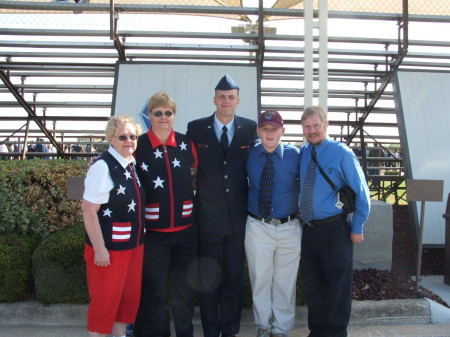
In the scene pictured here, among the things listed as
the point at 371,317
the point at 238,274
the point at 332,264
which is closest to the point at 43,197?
A: the point at 238,274

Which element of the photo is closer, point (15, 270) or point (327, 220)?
point (327, 220)

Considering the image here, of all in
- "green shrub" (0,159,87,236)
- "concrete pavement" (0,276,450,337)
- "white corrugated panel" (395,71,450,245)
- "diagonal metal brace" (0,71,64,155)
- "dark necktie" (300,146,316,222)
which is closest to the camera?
"dark necktie" (300,146,316,222)

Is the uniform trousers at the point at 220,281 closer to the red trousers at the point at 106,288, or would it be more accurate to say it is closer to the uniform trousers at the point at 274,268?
the uniform trousers at the point at 274,268

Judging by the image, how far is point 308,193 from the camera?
3.47 meters

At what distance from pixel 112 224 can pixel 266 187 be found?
1.29 m

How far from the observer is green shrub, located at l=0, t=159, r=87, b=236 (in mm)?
4312

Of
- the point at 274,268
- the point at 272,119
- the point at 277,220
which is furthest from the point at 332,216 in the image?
the point at 272,119

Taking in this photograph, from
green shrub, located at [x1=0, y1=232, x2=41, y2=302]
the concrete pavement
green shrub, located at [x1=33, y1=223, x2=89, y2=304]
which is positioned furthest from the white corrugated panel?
green shrub, located at [x1=0, y1=232, x2=41, y2=302]

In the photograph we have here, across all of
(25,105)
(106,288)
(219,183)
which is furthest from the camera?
(25,105)

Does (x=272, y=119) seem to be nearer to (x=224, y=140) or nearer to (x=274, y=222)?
(x=224, y=140)

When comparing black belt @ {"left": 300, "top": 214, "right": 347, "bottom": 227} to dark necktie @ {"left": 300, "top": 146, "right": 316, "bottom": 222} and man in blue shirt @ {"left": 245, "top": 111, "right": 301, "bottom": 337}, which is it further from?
man in blue shirt @ {"left": 245, "top": 111, "right": 301, "bottom": 337}

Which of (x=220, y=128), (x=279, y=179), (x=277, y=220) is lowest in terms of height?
(x=277, y=220)

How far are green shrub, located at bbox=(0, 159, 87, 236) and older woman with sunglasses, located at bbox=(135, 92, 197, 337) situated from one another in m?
1.44

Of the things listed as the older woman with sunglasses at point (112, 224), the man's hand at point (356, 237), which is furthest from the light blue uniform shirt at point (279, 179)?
the older woman with sunglasses at point (112, 224)
